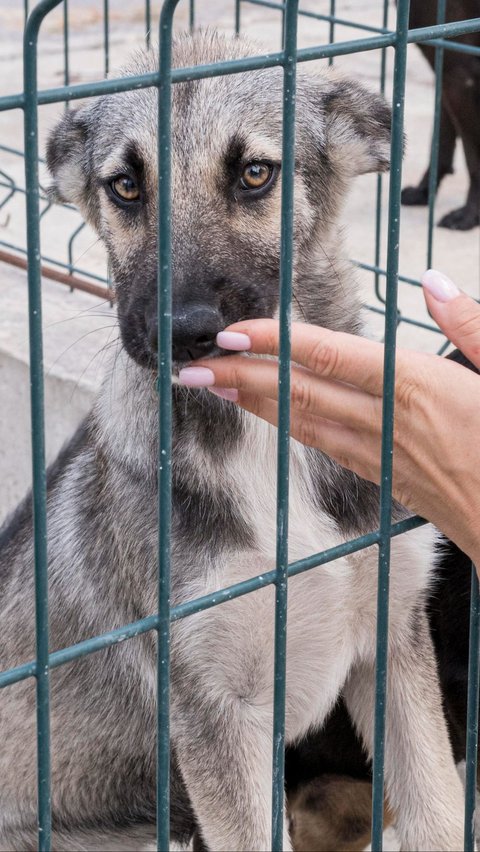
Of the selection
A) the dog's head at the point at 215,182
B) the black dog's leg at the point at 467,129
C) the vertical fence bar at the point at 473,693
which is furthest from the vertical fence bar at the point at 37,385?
the black dog's leg at the point at 467,129

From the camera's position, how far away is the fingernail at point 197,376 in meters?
1.61

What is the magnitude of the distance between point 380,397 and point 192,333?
1.15 ft

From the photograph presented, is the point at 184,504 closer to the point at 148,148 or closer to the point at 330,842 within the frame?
the point at 148,148

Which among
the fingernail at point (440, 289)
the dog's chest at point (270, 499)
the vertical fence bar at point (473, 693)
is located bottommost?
the vertical fence bar at point (473, 693)

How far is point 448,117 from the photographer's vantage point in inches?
250

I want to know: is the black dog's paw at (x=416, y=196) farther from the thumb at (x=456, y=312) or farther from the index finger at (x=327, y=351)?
the index finger at (x=327, y=351)

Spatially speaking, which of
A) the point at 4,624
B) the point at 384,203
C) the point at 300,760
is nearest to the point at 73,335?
the point at 4,624

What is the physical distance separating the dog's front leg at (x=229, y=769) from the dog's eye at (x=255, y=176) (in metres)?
0.99

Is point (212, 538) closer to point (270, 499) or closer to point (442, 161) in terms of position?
point (270, 499)

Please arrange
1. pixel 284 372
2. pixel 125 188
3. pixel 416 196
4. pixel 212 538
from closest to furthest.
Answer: pixel 284 372, pixel 212 538, pixel 125 188, pixel 416 196

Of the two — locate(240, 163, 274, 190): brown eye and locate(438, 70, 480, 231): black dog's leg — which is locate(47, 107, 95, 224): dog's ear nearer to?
locate(240, 163, 274, 190): brown eye

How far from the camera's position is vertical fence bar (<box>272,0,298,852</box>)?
1.45 meters

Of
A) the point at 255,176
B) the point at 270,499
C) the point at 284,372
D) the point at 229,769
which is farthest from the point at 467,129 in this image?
the point at 284,372

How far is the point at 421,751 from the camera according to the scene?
2547 mm
